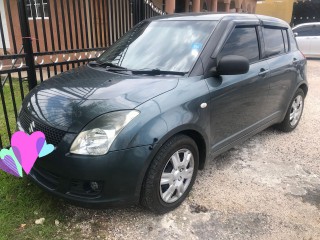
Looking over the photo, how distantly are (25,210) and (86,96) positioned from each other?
1.21 m

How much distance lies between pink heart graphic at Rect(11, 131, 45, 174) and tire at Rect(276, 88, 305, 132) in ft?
12.0

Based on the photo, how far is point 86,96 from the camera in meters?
2.71

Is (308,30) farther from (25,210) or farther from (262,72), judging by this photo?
(25,210)

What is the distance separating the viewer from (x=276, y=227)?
8.96 feet

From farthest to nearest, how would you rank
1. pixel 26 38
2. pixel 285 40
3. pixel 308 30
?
pixel 308 30
pixel 285 40
pixel 26 38

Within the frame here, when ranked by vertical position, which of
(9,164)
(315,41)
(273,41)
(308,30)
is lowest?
(315,41)

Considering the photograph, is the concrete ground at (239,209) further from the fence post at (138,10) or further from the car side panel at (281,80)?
the fence post at (138,10)

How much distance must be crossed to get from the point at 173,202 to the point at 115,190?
0.68 metres

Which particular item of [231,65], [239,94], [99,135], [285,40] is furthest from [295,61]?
[99,135]

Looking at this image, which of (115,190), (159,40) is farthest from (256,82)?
(115,190)

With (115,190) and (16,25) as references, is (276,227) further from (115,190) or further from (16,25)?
(16,25)

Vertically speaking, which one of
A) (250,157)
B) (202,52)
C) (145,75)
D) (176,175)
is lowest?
(250,157)

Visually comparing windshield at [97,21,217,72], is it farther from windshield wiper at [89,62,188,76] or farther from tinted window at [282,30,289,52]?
tinted window at [282,30,289,52]

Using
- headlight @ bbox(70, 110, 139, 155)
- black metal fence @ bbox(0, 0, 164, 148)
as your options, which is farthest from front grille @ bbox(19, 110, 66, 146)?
black metal fence @ bbox(0, 0, 164, 148)
